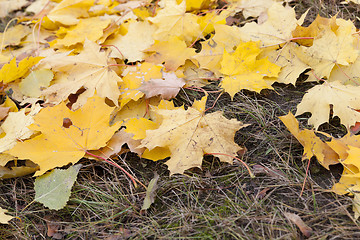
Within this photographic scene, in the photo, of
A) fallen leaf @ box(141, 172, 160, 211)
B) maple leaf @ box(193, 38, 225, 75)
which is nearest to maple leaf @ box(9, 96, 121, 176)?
fallen leaf @ box(141, 172, 160, 211)

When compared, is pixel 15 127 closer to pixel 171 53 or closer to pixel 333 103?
pixel 171 53

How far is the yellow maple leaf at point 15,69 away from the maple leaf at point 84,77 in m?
0.11

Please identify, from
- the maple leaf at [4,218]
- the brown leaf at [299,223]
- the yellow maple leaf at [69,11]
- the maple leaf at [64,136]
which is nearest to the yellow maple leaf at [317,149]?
the brown leaf at [299,223]

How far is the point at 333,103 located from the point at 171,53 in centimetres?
85

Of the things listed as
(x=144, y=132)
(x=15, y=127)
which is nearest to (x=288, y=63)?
(x=144, y=132)

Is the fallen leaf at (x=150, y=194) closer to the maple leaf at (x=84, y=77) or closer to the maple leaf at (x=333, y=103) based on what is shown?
the maple leaf at (x=84, y=77)

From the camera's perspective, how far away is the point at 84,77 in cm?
161

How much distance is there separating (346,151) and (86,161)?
41.7 inches

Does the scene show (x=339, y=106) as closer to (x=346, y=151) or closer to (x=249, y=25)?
(x=346, y=151)

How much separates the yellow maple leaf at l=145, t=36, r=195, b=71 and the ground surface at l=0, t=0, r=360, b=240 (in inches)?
19.7

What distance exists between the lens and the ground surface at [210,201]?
110 centimetres

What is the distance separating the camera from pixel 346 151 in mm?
1190

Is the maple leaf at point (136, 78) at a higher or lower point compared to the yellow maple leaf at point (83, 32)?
lower

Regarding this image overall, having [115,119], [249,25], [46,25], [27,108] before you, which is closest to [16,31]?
[46,25]
